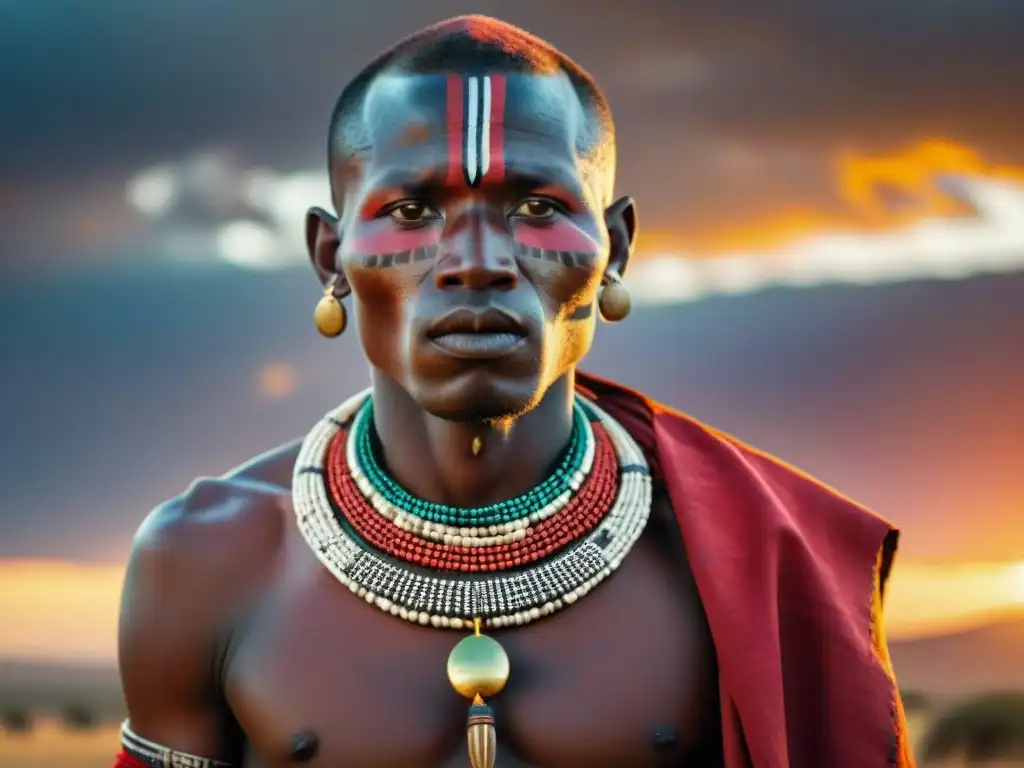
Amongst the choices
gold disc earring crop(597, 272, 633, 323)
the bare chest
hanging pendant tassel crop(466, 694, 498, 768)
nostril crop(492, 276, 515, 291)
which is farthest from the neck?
hanging pendant tassel crop(466, 694, 498, 768)

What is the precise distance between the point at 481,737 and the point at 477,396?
77cm

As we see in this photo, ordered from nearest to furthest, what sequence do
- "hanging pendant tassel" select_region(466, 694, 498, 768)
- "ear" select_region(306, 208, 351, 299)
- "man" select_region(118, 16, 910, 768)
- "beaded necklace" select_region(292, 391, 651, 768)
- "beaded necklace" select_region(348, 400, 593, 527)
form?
"hanging pendant tassel" select_region(466, 694, 498, 768) < "man" select_region(118, 16, 910, 768) < "beaded necklace" select_region(292, 391, 651, 768) < "beaded necklace" select_region(348, 400, 593, 527) < "ear" select_region(306, 208, 351, 299)

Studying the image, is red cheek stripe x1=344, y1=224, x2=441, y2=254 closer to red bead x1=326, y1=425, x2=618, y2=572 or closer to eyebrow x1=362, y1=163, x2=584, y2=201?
eyebrow x1=362, y1=163, x2=584, y2=201

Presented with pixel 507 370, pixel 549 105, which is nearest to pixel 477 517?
pixel 507 370

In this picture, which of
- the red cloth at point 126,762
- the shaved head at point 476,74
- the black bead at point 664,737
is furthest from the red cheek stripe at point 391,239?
the red cloth at point 126,762

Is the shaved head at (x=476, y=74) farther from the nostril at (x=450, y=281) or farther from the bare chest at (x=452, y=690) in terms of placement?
the bare chest at (x=452, y=690)

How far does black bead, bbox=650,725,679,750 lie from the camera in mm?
3131

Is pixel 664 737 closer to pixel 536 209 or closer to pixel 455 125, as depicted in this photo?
pixel 536 209

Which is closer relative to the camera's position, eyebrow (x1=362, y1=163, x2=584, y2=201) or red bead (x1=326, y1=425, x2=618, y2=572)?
eyebrow (x1=362, y1=163, x2=584, y2=201)

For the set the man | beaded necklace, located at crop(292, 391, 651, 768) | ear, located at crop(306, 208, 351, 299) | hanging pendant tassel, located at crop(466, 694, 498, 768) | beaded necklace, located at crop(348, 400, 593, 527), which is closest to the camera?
hanging pendant tassel, located at crop(466, 694, 498, 768)

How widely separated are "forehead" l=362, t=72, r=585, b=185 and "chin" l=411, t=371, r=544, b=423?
48 centimetres

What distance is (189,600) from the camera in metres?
3.31

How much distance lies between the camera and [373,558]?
10.9ft

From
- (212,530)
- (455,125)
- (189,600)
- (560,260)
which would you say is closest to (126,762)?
(189,600)
